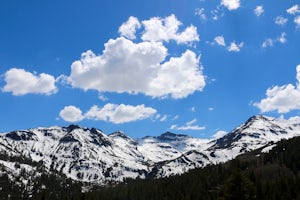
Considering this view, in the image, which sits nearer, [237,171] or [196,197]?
[237,171]

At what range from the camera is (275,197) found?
134 m

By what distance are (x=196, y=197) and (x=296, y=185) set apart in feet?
179

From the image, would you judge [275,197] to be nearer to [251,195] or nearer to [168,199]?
[168,199]

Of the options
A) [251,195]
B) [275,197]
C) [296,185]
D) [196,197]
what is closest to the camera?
[251,195]

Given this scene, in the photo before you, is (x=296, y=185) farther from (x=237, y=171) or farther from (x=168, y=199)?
(x=237, y=171)

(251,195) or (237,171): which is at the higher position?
(237,171)


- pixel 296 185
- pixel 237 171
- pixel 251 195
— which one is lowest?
pixel 251 195

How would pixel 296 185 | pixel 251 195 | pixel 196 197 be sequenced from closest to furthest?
pixel 251 195 < pixel 296 185 < pixel 196 197

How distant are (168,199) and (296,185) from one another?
228 feet

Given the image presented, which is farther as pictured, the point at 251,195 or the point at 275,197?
the point at 275,197

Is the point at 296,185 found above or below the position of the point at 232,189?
above

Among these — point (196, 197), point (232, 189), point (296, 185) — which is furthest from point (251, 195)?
point (196, 197)

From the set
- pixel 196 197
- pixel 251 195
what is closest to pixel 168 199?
pixel 196 197

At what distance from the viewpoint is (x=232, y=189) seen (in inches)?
1059
